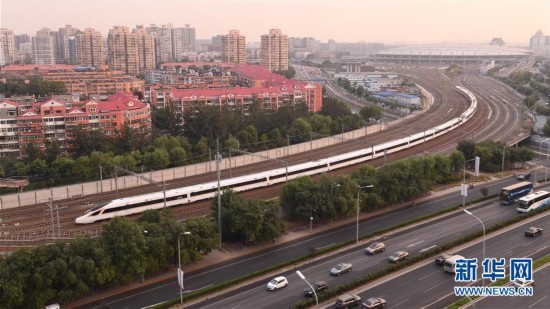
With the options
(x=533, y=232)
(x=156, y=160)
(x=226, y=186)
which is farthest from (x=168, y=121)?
(x=533, y=232)

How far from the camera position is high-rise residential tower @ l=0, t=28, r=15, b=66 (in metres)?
131

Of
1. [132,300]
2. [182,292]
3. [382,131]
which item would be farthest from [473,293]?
[382,131]

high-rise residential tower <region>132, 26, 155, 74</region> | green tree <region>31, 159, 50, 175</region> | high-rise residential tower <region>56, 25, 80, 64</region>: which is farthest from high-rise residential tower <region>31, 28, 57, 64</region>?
green tree <region>31, 159, 50, 175</region>

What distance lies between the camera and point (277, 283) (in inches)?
753

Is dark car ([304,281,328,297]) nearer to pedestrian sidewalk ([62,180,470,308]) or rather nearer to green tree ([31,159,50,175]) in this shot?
pedestrian sidewalk ([62,180,470,308])

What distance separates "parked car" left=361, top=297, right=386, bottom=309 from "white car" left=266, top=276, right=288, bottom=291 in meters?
3.40

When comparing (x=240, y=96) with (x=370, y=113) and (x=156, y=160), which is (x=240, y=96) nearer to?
(x=370, y=113)

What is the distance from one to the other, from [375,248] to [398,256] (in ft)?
4.19

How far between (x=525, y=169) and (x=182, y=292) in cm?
3133

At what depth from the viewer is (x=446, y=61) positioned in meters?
158

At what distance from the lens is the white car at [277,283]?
749 inches

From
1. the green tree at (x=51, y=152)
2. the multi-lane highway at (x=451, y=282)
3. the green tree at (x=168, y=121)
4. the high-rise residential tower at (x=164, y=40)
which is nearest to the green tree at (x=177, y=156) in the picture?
the green tree at (x=51, y=152)

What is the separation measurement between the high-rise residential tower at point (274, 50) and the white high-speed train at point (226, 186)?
8024cm

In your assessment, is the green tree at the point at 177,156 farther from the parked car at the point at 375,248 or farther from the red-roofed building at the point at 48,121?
the parked car at the point at 375,248
